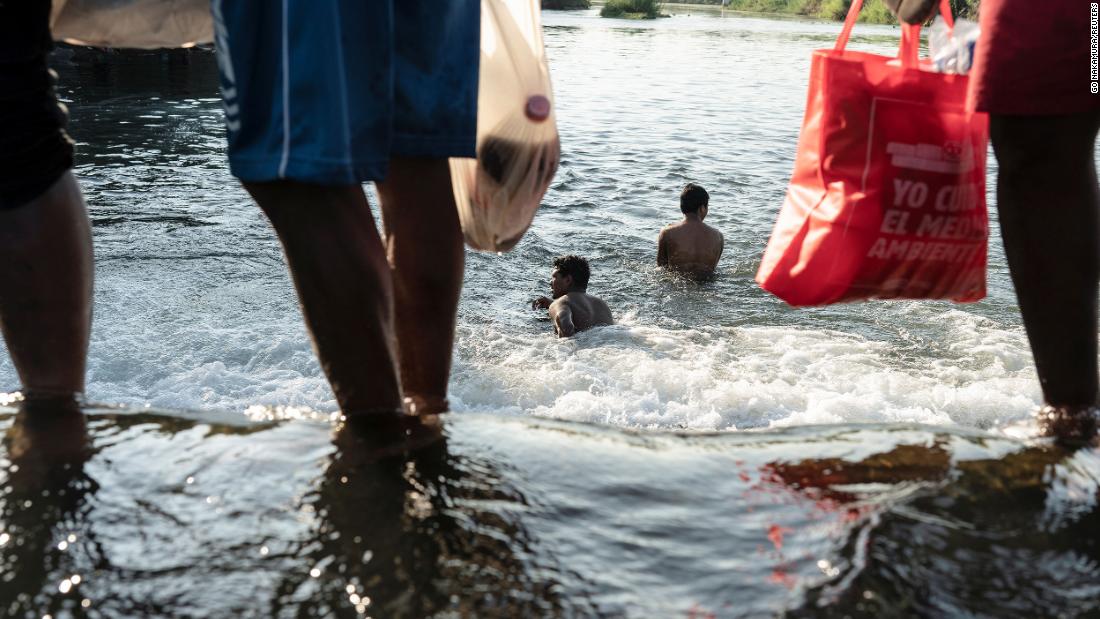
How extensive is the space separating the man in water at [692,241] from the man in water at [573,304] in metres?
1.25

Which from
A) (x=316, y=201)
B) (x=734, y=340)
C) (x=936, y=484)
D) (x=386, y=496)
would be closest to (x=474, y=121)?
(x=316, y=201)

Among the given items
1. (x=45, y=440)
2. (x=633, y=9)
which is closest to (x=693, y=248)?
(x=45, y=440)

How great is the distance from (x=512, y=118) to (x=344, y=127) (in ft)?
2.26

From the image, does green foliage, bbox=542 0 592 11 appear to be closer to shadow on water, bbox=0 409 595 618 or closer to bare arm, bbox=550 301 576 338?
bare arm, bbox=550 301 576 338

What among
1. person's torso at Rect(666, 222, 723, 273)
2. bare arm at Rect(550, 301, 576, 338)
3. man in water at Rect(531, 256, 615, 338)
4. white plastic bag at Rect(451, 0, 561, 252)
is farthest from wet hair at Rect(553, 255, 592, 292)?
white plastic bag at Rect(451, 0, 561, 252)

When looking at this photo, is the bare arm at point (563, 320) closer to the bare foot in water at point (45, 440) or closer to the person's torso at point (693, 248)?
the person's torso at point (693, 248)

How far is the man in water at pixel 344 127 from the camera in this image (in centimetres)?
158

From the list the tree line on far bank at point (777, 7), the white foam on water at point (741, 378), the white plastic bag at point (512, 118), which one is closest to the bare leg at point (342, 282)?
the white plastic bag at point (512, 118)

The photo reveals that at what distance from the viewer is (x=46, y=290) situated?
1.91 m

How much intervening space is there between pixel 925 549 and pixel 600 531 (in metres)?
0.43

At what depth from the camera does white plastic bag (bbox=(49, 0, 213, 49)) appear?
2199 mm

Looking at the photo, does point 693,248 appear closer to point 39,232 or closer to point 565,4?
point 39,232

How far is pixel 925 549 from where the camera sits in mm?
1348

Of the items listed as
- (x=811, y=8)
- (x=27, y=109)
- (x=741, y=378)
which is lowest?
(x=741, y=378)
